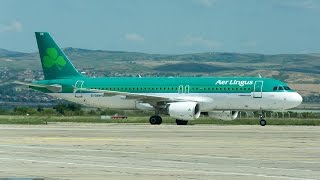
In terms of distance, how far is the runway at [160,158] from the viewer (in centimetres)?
2205

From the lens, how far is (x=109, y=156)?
27.8 meters

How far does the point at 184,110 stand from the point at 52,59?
14326 mm

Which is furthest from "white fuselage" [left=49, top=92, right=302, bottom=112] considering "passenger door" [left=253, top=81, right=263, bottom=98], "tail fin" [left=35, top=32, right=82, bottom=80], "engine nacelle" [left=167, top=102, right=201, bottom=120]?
"tail fin" [left=35, top=32, right=82, bottom=80]

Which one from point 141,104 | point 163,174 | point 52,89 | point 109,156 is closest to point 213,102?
point 141,104

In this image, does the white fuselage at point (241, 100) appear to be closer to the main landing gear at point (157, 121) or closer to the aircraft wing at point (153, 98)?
the aircraft wing at point (153, 98)

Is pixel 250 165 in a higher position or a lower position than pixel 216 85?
lower

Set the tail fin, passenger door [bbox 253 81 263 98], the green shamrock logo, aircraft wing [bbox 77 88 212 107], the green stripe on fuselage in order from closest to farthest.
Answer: passenger door [bbox 253 81 263 98] → the green stripe on fuselage → aircraft wing [bbox 77 88 212 107] → the tail fin → the green shamrock logo

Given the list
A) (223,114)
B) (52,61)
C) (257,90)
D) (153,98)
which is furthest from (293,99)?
(52,61)

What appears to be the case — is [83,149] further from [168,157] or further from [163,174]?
[163,174]

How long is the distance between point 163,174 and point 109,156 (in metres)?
6.14

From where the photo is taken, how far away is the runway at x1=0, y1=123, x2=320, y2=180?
22047mm

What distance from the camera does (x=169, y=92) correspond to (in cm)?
6638

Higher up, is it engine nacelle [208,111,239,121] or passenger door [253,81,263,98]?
passenger door [253,81,263,98]

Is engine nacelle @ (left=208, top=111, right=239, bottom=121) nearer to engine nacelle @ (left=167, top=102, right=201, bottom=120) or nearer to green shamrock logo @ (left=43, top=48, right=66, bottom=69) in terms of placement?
engine nacelle @ (left=167, top=102, right=201, bottom=120)
